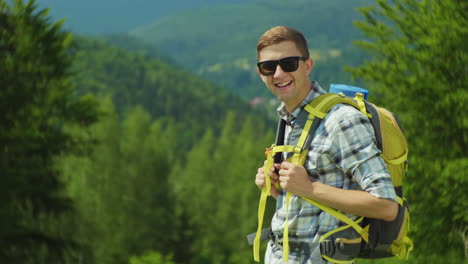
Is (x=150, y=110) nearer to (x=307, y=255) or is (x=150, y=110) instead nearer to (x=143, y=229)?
(x=143, y=229)

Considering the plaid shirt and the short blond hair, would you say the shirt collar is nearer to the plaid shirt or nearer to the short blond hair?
the plaid shirt

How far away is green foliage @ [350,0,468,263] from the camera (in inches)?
424

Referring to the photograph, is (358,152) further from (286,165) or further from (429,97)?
(429,97)

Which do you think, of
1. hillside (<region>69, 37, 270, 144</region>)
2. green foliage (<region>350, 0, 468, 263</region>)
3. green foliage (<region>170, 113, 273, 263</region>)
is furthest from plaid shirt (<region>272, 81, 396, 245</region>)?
hillside (<region>69, 37, 270, 144</region>)

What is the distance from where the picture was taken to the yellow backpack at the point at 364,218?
8.21 feet

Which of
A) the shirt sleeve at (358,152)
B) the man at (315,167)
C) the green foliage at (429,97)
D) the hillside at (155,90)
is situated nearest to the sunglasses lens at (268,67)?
the man at (315,167)

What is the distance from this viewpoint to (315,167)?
8.39ft

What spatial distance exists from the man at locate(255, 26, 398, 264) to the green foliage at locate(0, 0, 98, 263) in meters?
15.4

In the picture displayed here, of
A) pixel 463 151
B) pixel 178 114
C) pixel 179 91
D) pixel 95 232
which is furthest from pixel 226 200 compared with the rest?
pixel 179 91

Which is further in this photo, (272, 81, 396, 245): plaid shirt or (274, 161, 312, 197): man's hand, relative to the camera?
(274, 161, 312, 197): man's hand

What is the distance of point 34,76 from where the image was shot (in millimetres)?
18516

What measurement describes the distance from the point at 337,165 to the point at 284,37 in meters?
0.63

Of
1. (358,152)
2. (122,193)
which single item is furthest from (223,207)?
(358,152)

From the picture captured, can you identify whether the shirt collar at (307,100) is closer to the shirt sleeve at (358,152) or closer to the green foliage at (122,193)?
the shirt sleeve at (358,152)
